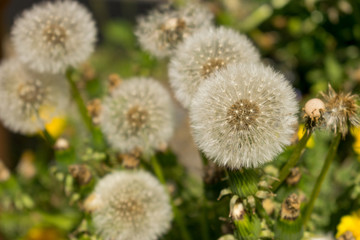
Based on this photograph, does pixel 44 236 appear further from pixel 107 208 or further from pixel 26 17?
pixel 26 17

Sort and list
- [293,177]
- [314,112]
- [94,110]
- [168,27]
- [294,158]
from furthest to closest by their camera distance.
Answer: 1. [94,110]
2. [168,27]
3. [293,177]
4. [294,158]
5. [314,112]

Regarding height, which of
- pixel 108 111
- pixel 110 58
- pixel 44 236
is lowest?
pixel 44 236

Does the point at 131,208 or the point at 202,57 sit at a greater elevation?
the point at 202,57

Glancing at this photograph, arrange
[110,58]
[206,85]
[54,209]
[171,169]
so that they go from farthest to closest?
[110,58]
[54,209]
[171,169]
[206,85]

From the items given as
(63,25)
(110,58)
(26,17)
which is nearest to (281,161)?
(63,25)

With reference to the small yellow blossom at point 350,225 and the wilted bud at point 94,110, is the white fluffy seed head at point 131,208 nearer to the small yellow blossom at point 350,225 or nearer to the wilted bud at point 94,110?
the wilted bud at point 94,110

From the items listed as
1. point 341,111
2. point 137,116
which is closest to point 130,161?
point 137,116

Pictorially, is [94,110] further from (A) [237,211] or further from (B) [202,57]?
(A) [237,211]

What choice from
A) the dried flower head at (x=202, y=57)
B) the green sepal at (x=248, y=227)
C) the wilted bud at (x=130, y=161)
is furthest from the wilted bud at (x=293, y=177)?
the wilted bud at (x=130, y=161)
